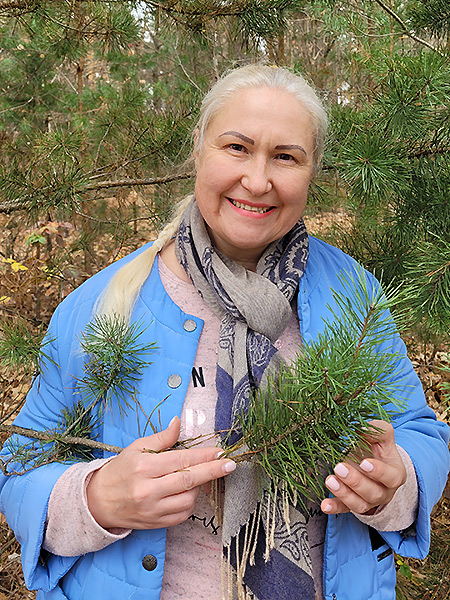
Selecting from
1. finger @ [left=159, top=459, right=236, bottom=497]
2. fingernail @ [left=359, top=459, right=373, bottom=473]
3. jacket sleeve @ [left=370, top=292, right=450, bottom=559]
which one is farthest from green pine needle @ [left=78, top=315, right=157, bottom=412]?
jacket sleeve @ [left=370, top=292, right=450, bottom=559]

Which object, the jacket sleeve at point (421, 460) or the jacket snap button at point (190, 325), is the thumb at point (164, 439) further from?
the jacket sleeve at point (421, 460)

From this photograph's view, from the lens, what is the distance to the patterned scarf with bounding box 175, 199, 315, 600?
107cm

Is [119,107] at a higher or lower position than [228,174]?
lower

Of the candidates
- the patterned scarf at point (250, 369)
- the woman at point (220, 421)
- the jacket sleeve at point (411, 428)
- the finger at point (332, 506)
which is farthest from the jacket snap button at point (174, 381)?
the finger at point (332, 506)

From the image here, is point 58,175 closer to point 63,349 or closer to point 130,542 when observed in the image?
point 63,349

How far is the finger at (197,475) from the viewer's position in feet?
3.08

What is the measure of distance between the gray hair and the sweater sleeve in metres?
0.87

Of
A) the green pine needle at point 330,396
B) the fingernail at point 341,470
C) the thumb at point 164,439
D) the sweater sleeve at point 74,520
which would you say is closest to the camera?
the green pine needle at point 330,396

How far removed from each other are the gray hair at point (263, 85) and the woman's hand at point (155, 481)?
0.81 metres

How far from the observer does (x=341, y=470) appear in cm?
91

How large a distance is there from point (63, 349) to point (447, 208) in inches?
44.2

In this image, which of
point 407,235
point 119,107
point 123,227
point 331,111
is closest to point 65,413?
point 407,235

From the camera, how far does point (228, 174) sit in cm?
130

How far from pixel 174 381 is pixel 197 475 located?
0.34 meters
